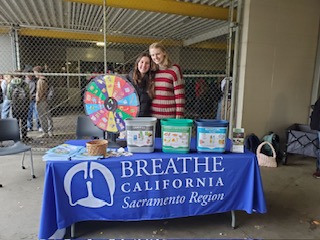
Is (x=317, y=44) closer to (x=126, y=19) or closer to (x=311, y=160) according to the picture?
(x=311, y=160)

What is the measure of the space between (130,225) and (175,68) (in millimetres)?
1476

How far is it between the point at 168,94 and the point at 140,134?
643 millimetres

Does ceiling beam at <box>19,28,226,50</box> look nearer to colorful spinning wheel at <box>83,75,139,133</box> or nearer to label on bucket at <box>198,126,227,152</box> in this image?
colorful spinning wheel at <box>83,75,139,133</box>

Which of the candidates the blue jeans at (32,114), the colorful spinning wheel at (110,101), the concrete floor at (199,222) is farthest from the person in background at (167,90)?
the blue jeans at (32,114)

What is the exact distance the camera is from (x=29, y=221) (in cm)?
228

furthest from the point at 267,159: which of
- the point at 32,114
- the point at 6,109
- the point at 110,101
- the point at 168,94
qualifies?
the point at 32,114

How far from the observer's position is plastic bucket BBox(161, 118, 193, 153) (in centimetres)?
195

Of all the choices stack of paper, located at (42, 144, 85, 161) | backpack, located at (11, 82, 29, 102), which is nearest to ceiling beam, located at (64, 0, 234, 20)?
backpack, located at (11, 82, 29, 102)

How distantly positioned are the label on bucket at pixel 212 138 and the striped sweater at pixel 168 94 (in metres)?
0.58

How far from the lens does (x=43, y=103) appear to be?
213 inches

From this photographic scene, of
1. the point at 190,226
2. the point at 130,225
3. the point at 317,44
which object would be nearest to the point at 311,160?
the point at 317,44

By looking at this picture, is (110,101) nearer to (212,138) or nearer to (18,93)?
Result: (212,138)

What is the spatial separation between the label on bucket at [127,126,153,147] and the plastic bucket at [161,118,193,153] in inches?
4.4

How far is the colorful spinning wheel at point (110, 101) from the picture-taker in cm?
204
